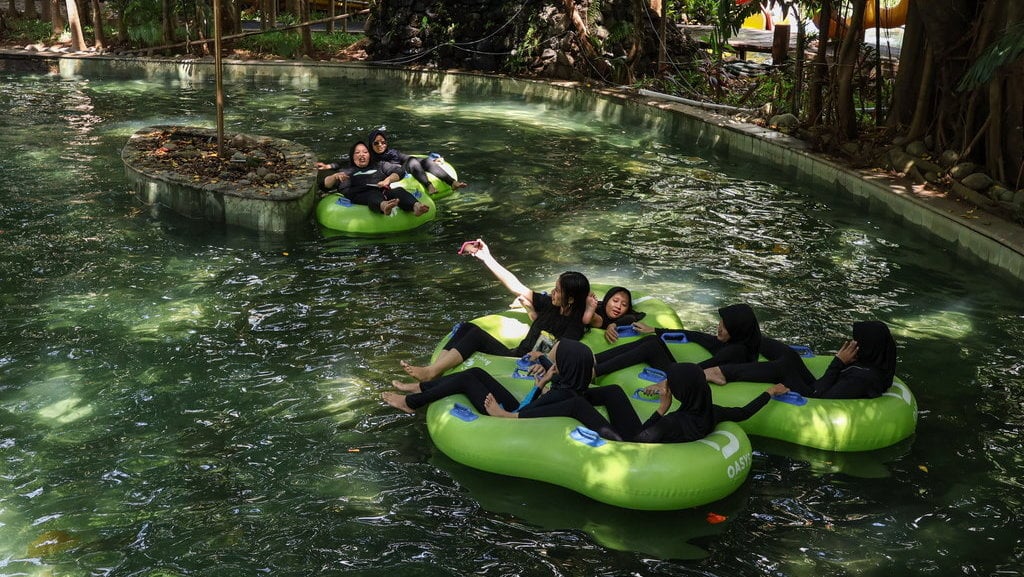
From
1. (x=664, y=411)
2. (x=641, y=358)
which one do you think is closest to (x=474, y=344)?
(x=641, y=358)

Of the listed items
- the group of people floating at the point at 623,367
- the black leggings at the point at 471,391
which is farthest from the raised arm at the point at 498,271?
the black leggings at the point at 471,391

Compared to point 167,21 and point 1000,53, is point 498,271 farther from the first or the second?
point 167,21

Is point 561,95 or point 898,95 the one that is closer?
point 898,95

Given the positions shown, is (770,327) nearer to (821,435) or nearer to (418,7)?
(821,435)

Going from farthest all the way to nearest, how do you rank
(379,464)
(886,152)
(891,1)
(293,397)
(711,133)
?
(891,1), (711,133), (886,152), (293,397), (379,464)

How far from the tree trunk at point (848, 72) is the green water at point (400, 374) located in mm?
1286

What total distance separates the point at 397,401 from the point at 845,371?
2.91 m

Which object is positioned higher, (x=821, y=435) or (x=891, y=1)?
(x=891, y=1)

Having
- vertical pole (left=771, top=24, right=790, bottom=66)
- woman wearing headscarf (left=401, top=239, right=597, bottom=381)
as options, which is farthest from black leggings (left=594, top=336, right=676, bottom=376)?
vertical pole (left=771, top=24, right=790, bottom=66)

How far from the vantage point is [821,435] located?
5953 millimetres

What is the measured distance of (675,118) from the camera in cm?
1589

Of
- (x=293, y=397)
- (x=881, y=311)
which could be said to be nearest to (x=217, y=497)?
(x=293, y=397)

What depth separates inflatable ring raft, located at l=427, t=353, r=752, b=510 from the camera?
5223 mm

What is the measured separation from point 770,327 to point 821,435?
79.8 inches
